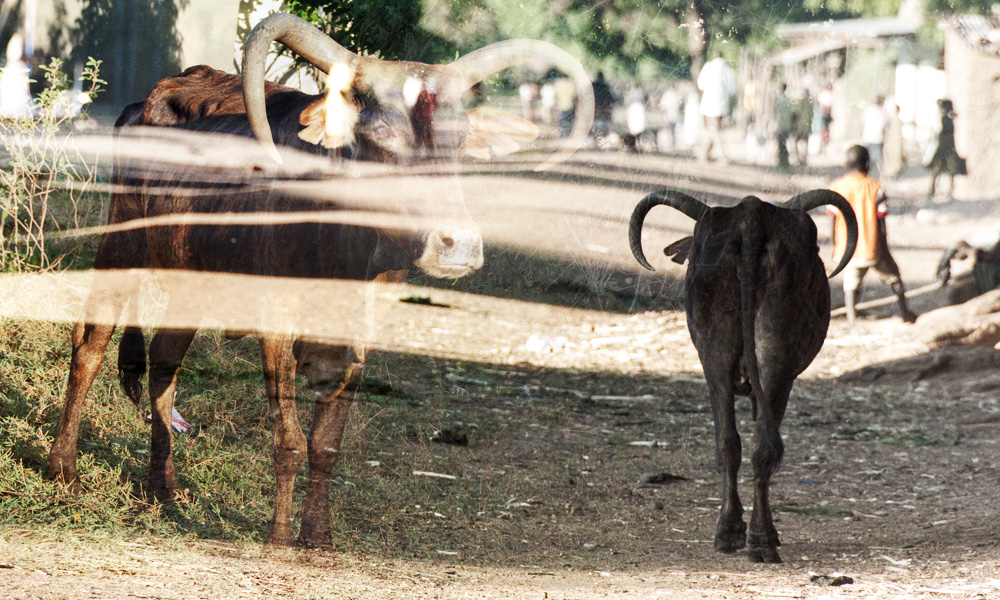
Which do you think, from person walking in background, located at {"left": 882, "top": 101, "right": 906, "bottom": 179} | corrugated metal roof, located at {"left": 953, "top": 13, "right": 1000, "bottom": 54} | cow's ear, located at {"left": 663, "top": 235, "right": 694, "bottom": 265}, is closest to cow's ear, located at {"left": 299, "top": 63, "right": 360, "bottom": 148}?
cow's ear, located at {"left": 663, "top": 235, "right": 694, "bottom": 265}

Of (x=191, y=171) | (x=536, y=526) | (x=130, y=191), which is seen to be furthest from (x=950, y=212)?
(x=130, y=191)

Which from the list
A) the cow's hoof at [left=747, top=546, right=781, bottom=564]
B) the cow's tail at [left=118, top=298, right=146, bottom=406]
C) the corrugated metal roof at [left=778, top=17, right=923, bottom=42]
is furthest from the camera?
the cow's tail at [left=118, top=298, right=146, bottom=406]

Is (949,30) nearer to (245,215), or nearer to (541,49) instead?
(541,49)

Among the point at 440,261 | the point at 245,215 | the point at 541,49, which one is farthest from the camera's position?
the point at 245,215

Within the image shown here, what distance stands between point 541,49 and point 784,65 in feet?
2.82

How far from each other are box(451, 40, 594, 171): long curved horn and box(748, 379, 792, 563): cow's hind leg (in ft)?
3.65

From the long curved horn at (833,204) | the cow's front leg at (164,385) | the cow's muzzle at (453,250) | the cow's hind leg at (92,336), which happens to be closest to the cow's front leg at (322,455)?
the cow's front leg at (164,385)

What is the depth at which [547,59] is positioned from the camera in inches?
137

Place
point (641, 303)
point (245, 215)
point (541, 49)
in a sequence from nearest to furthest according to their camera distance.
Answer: point (541, 49)
point (245, 215)
point (641, 303)

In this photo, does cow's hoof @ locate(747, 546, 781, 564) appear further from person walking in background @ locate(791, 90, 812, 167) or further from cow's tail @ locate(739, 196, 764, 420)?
person walking in background @ locate(791, 90, 812, 167)

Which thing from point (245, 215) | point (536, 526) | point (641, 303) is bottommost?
point (536, 526)

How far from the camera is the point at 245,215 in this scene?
3.72 metres

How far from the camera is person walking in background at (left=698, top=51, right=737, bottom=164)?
3.57m

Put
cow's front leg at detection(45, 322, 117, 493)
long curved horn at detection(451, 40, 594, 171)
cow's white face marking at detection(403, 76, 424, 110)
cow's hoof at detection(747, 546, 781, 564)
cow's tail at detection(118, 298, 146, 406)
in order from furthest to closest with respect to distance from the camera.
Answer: cow's tail at detection(118, 298, 146, 406) < cow's front leg at detection(45, 322, 117, 493) < cow's hoof at detection(747, 546, 781, 564) < long curved horn at detection(451, 40, 594, 171) < cow's white face marking at detection(403, 76, 424, 110)
